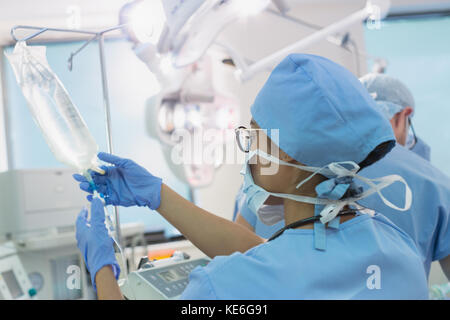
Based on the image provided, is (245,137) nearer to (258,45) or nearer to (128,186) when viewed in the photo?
(128,186)

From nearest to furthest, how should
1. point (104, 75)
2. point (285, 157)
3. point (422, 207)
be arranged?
point (285, 157), point (104, 75), point (422, 207)

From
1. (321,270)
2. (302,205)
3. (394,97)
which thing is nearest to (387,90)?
(394,97)

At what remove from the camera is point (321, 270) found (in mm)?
764

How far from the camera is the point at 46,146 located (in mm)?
1071

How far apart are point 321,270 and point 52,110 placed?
710 millimetres

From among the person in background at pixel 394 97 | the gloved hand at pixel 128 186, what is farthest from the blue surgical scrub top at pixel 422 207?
the gloved hand at pixel 128 186

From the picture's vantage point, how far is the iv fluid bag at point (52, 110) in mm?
971

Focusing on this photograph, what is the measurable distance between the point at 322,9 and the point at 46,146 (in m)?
2.37

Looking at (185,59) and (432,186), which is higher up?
(185,59)

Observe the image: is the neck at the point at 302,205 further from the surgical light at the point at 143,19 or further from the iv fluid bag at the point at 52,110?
the surgical light at the point at 143,19

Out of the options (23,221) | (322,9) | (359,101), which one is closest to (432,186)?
(359,101)

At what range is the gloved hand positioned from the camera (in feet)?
3.28

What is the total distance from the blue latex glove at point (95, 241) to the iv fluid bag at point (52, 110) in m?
0.13

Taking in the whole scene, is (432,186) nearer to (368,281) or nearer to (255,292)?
(368,281)
